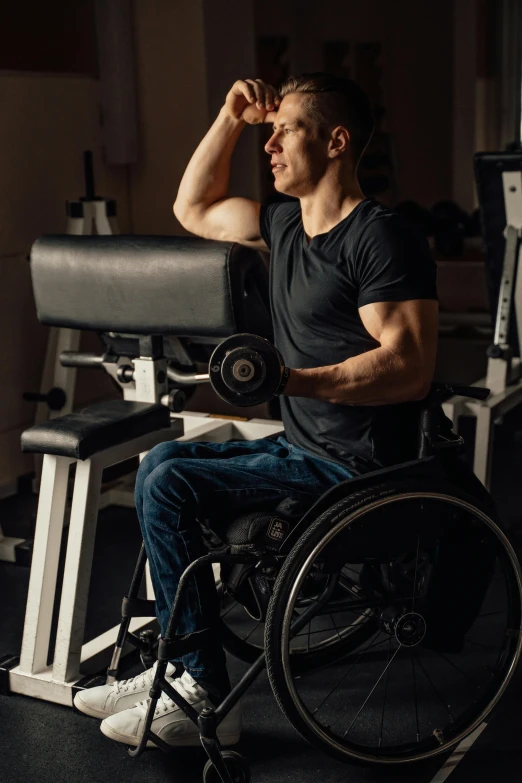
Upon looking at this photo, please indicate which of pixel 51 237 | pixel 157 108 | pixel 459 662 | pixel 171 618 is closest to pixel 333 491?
pixel 171 618

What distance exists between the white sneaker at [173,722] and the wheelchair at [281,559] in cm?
5

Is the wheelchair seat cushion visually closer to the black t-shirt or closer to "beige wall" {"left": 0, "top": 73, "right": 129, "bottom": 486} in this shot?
the black t-shirt

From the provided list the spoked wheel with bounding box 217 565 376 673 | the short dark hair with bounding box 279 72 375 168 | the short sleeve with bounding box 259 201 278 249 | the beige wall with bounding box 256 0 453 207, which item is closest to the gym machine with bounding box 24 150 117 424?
the spoked wheel with bounding box 217 565 376 673

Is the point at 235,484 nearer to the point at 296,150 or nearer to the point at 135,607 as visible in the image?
the point at 135,607

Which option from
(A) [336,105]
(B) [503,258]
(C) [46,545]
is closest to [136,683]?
(C) [46,545]

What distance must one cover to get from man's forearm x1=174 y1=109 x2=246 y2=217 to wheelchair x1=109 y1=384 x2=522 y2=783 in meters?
0.76

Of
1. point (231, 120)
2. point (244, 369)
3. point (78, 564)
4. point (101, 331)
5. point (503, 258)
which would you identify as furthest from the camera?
point (503, 258)

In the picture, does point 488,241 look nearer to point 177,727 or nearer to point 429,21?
point 177,727

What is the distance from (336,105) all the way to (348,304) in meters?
0.40

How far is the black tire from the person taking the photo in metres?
1.75

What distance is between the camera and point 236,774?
1.77m

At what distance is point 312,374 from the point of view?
169cm

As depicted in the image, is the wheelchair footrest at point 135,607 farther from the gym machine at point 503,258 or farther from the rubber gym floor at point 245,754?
the gym machine at point 503,258

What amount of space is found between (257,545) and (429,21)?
6.30 metres
